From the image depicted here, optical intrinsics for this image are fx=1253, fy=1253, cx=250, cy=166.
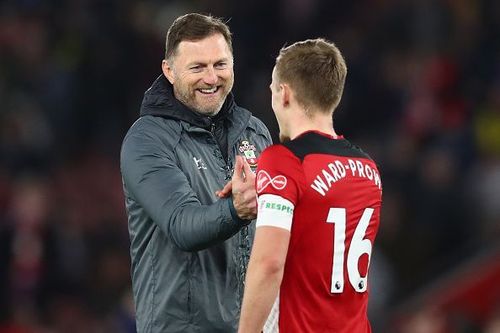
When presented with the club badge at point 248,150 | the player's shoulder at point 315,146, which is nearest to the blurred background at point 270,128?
the club badge at point 248,150

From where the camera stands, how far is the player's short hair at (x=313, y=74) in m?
4.68

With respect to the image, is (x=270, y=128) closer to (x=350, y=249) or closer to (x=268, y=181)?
(x=350, y=249)

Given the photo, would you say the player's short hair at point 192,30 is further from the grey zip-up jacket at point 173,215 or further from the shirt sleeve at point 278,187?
the shirt sleeve at point 278,187

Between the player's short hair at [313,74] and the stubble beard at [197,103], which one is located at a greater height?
the player's short hair at [313,74]

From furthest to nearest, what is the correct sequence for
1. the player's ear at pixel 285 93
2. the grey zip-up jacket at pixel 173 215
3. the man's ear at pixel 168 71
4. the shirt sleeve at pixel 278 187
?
the man's ear at pixel 168 71, the grey zip-up jacket at pixel 173 215, the player's ear at pixel 285 93, the shirt sleeve at pixel 278 187

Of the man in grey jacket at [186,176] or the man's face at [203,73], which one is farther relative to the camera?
the man's face at [203,73]

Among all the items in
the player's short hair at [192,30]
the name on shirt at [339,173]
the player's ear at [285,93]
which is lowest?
the name on shirt at [339,173]

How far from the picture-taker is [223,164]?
17.8ft

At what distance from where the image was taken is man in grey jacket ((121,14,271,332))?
5.18 m

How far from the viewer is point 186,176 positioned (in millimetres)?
5273

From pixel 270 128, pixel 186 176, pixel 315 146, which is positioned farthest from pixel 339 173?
pixel 270 128
